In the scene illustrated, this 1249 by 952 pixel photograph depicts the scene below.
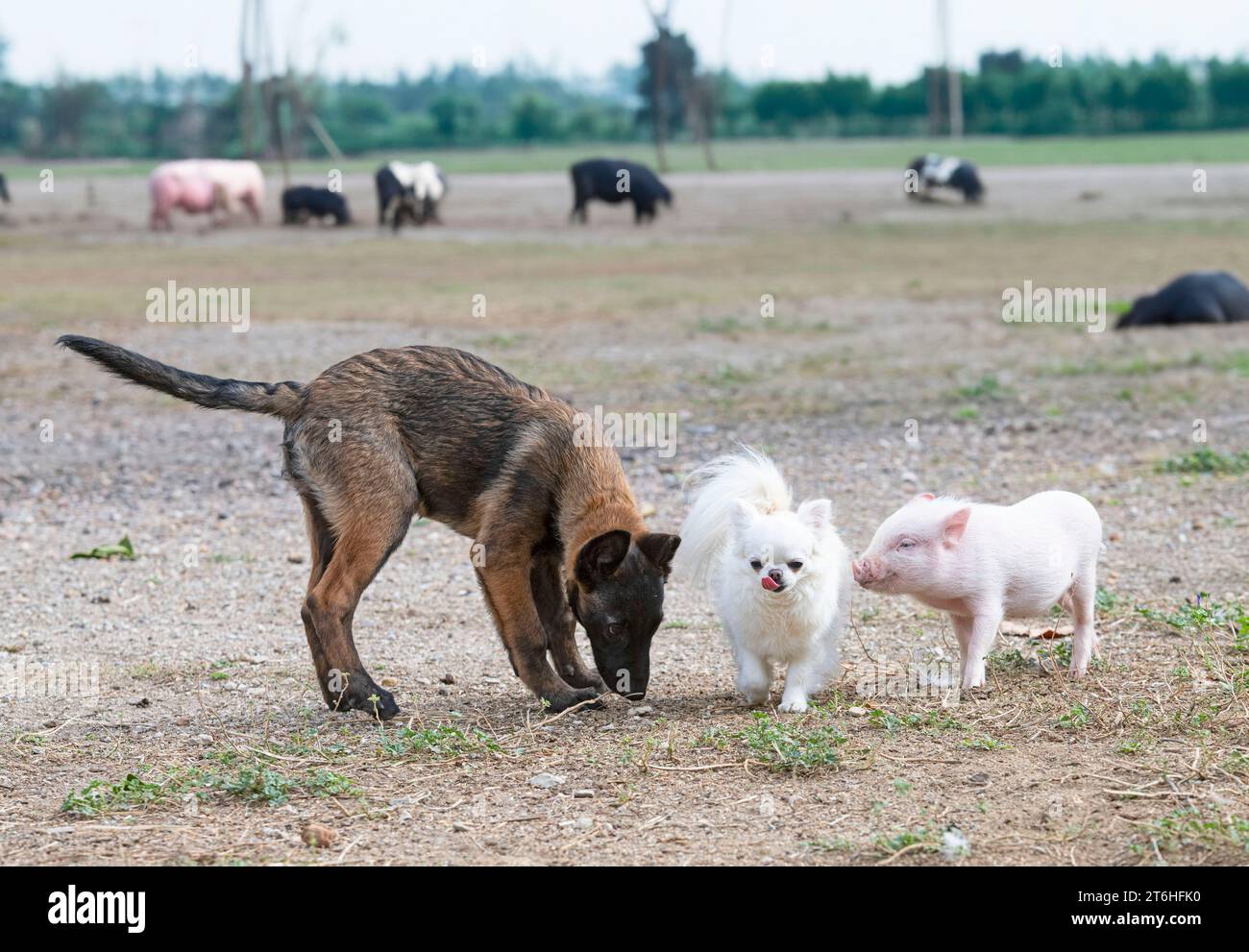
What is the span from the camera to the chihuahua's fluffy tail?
19.7 ft

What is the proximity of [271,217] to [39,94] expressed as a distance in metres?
45.4

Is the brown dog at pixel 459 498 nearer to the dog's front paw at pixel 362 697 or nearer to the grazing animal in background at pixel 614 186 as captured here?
the dog's front paw at pixel 362 697

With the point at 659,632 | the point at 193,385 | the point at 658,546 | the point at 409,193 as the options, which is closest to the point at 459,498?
the point at 658,546

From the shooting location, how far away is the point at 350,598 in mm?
5805

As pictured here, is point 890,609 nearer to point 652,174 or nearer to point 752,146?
point 652,174

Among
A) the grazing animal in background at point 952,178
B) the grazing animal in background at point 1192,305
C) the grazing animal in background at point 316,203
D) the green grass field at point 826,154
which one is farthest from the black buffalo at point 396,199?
the grazing animal in background at point 1192,305

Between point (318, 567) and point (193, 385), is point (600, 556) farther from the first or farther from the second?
point (193, 385)

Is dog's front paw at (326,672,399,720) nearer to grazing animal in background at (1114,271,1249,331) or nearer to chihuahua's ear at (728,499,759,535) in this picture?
chihuahua's ear at (728,499,759,535)

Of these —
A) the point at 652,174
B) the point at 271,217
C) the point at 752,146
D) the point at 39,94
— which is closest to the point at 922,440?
the point at 652,174

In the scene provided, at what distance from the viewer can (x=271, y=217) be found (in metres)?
36.6

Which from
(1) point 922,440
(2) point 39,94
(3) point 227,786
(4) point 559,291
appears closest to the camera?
(3) point 227,786

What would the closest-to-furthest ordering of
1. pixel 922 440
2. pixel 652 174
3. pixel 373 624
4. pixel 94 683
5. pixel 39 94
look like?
pixel 94 683 < pixel 373 624 < pixel 922 440 < pixel 652 174 < pixel 39 94

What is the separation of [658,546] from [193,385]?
1772 mm

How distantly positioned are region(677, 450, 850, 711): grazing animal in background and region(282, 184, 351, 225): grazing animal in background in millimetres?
27962
